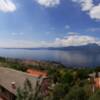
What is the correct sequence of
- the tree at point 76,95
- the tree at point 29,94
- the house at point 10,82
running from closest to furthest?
the tree at point 29,94
the tree at point 76,95
the house at point 10,82

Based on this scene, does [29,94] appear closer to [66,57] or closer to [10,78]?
[10,78]

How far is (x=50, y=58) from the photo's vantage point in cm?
3944

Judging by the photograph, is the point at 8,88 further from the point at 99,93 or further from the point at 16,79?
the point at 99,93

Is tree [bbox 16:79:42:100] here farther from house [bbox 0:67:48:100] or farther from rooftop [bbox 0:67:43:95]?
rooftop [bbox 0:67:43:95]

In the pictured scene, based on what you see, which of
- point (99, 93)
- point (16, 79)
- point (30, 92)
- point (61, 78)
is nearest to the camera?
point (30, 92)

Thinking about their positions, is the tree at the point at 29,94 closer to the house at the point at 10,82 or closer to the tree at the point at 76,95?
the tree at the point at 76,95

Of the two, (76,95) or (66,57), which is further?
(66,57)

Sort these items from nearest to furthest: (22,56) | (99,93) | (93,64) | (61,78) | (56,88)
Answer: (99,93), (56,88), (61,78), (93,64), (22,56)

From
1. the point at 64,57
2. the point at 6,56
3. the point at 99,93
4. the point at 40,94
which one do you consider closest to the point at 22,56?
the point at 6,56

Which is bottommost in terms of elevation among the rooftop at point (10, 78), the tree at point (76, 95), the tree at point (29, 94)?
the tree at point (76, 95)

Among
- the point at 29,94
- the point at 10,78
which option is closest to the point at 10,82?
the point at 10,78

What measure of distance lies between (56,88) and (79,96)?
137 centimetres

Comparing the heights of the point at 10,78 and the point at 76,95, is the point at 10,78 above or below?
above

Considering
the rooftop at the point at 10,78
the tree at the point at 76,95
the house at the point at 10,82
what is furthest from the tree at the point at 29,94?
the rooftop at the point at 10,78
